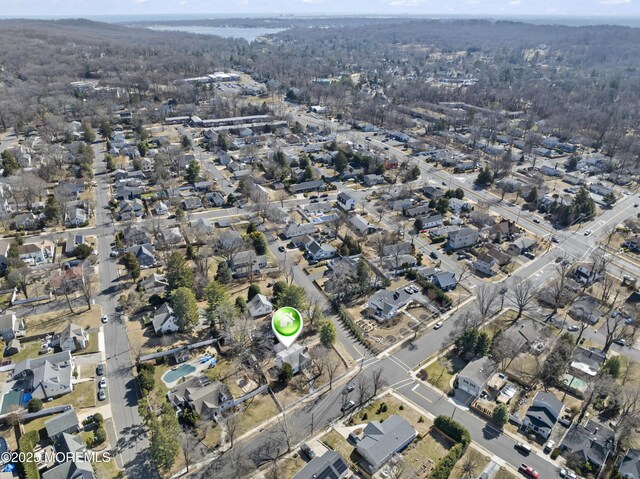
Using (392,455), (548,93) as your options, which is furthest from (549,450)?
(548,93)

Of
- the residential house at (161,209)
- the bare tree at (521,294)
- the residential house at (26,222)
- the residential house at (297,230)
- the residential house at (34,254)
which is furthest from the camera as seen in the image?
the residential house at (161,209)

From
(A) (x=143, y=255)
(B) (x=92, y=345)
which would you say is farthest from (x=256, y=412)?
(A) (x=143, y=255)

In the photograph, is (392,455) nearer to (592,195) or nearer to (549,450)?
(549,450)

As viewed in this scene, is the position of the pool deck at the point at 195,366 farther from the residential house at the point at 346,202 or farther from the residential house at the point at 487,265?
the residential house at the point at 346,202

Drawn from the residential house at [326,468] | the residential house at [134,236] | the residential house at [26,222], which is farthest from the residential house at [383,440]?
the residential house at [26,222]

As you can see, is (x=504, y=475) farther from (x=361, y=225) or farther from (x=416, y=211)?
Result: (x=416, y=211)

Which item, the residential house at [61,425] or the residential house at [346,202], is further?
the residential house at [346,202]

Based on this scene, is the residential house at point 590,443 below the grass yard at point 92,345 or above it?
above
